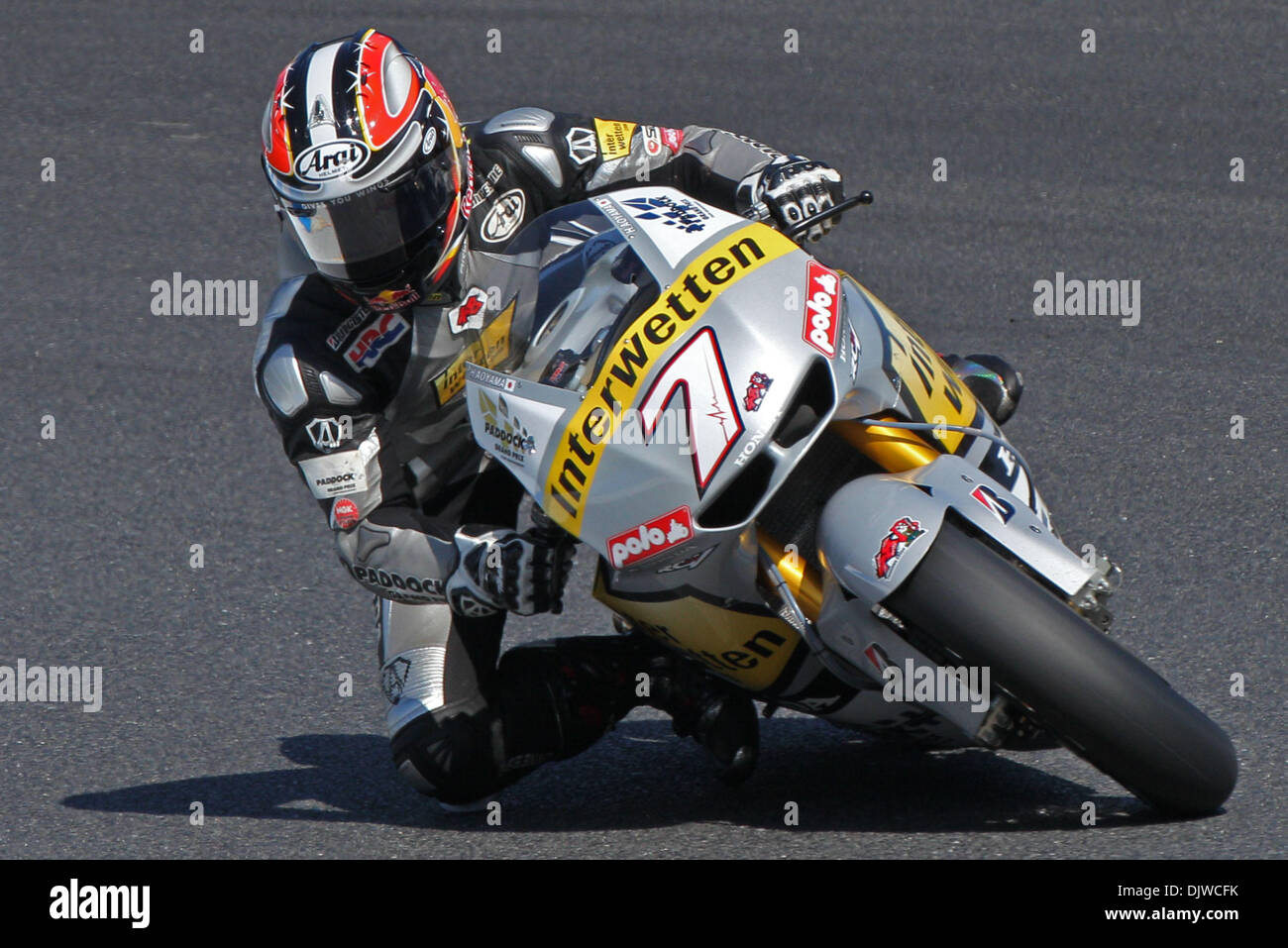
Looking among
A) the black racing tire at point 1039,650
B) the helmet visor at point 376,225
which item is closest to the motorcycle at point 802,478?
the black racing tire at point 1039,650

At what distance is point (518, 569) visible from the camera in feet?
11.2

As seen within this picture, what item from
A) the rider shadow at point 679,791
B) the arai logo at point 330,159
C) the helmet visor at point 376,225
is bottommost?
the rider shadow at point 679,791

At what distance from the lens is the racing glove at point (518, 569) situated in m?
3.42

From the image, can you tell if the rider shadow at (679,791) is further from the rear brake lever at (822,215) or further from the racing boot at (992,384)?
the rear brake lever at (822,215)

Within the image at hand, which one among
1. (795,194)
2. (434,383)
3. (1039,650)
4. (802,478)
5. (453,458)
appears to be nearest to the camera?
(1039,650)

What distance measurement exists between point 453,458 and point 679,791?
0.89 m

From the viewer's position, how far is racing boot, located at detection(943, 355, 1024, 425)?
4.02 metres

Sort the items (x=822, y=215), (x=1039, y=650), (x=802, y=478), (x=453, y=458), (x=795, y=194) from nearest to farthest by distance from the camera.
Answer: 1. (x=1039, y=650)
2. (x=802, y=478)
3. (x=822, y=215)
4. (x=795, y=194)
5. (x=453, y=458)

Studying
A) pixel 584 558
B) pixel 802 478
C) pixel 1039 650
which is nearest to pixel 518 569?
pixel 802 478

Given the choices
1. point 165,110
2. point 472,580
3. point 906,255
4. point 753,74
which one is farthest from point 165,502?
point 753,74

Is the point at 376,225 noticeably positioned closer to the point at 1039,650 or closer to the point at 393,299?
the point at 393,299

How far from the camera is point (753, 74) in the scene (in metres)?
9.77

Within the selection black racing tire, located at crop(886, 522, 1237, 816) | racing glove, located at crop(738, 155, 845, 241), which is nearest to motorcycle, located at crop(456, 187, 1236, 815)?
black racing tire, located at crop(886, 522, 1237, 816)

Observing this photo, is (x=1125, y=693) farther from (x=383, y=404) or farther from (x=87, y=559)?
(x=87, y=559)
